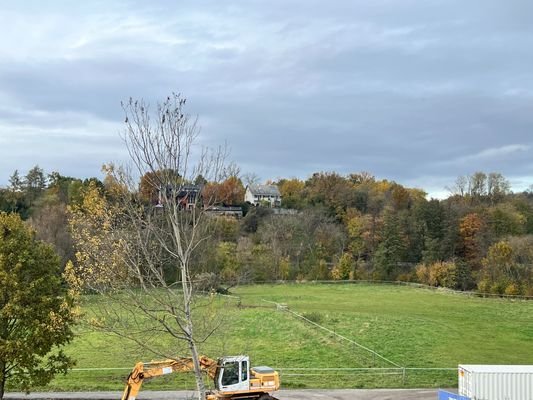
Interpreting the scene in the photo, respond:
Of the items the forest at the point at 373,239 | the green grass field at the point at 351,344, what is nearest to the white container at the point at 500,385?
the green grass field at the point at 351,344

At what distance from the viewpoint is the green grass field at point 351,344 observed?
34.0 metres

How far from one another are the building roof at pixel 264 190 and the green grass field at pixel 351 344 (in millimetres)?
90699

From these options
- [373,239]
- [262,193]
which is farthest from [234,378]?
[262,193]

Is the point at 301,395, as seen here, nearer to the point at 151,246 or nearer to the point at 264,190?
the point at 151,246

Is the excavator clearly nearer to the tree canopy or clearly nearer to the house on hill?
the tree canopy

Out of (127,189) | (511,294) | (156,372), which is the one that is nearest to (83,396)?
(156,372)

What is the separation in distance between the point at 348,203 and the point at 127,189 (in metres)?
109

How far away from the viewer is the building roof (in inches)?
6358

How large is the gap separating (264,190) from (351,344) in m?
121

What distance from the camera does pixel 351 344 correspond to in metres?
Answer: 42.8

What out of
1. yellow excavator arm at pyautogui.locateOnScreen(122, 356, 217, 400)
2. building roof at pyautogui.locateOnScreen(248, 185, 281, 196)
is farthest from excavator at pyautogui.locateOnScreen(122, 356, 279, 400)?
building roof at pyautogui.locateOnScreen(248, 185, 281, 196)

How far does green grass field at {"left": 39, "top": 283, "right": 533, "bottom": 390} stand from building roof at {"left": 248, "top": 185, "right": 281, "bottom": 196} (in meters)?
90.7

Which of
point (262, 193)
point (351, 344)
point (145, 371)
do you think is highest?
point (262, 193)

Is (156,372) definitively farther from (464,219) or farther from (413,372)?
(464,219)
